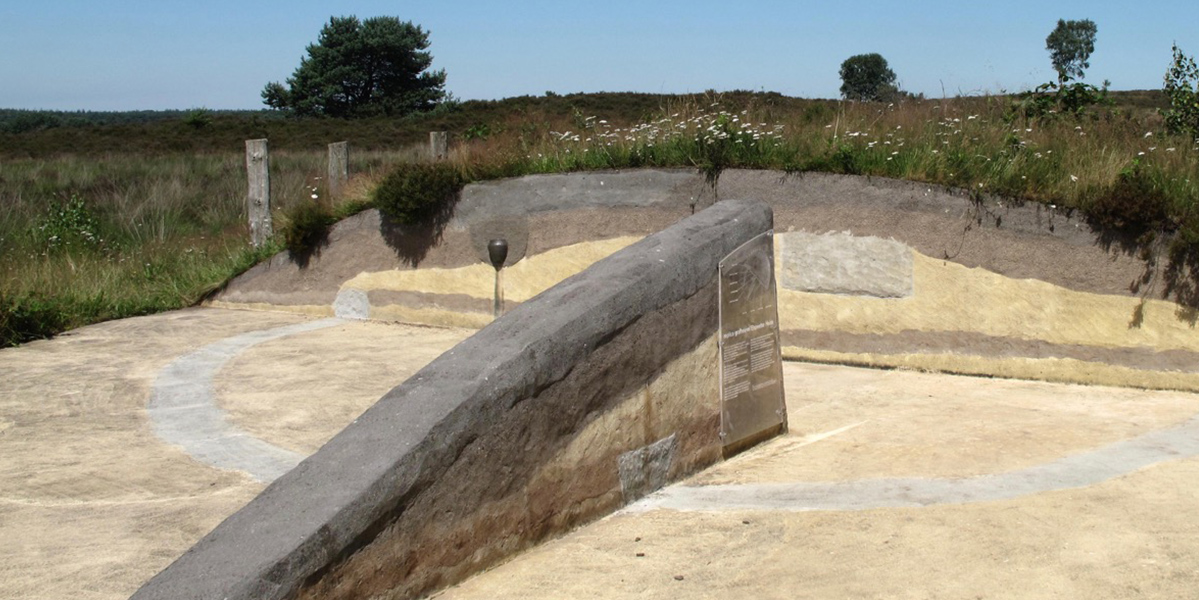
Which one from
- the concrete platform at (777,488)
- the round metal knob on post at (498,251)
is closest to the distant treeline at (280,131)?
the round metal knob on post at (498,251)

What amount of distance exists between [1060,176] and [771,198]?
218 centimetres

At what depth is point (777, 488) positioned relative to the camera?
216 inches

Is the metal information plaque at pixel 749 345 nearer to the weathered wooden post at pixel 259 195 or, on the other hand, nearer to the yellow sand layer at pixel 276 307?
the yellow sand layer at pixel 276 307

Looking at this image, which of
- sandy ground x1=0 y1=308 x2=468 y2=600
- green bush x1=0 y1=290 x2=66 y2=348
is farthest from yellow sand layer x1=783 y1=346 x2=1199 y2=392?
green bush x1=0 y1=290 x2=66 y2=348

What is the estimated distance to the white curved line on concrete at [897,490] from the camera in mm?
5195

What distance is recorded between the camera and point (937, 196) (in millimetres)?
8633

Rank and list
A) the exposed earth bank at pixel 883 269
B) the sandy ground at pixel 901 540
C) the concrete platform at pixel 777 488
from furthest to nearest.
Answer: the exposed earth bank at pixel 883 269 < the concrete platform at pixel 777 488 < the sandy ground at pixel 901 540

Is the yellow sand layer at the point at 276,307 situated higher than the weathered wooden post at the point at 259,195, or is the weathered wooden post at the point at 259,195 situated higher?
the weathered wooden post at the point at 259,195

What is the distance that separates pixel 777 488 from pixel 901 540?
2.92 feet

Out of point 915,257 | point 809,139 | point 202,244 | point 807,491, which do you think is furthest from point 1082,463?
point 202,244

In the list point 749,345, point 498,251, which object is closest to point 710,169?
point 498,251

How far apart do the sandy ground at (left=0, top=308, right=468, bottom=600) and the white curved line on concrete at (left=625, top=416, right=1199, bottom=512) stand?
2207 mm

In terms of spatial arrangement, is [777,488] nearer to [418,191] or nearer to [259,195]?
[418,191]

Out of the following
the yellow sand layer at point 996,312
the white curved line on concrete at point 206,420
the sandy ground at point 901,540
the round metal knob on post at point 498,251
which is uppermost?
the round metal knob on post at point 498,251
